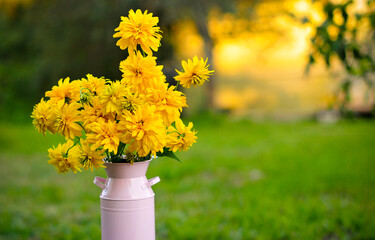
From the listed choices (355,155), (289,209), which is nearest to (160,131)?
(289,209)

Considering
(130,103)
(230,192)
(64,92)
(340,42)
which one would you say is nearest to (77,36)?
(230,192)

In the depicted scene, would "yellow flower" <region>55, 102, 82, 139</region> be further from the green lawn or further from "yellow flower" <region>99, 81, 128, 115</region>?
the green lawn

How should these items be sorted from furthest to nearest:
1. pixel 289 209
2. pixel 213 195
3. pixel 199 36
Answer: pixel 199 36 < pixel 213 195 < pixel 289 209

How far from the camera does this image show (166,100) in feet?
4.78

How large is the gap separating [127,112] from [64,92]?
0.95 feet

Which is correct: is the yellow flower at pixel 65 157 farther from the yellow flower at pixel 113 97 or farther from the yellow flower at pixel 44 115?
the yellow flower at pixel 113 97

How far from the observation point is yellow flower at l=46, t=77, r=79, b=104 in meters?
1.52

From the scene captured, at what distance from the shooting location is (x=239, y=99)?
12.9 meters

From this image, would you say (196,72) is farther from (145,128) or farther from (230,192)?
(230,192)

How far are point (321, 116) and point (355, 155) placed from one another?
520cm

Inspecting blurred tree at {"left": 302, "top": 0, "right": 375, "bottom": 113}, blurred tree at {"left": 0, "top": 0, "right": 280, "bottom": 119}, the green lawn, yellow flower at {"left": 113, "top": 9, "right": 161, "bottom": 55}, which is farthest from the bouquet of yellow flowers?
blurred tree at {"left": 0, "top": 0, "right": 280, "bottom": 119}

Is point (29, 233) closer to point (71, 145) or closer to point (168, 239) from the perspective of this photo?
point (168, 239)

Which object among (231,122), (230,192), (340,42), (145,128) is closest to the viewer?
(145,128)

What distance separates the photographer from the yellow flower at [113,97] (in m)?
1.38
